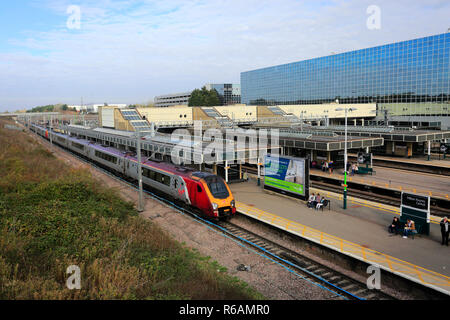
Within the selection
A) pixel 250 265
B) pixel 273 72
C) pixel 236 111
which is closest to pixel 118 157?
pixel 250 265

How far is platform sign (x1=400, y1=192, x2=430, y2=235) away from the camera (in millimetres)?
17422

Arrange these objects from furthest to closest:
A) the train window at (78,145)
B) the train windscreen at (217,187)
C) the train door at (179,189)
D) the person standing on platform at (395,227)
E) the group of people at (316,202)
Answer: the train window at (78,145), the train door at (179,189), the group of people at (316,202), the train windscreen at (217,187), the person standing on platform at (395,227)

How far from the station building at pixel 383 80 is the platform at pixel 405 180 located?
27082 millimetres

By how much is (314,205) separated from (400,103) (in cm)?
6514

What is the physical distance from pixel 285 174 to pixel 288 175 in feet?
1.04

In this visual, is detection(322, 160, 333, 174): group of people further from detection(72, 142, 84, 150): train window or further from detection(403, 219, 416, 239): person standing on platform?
detection(72, 142, 84, 150): train window

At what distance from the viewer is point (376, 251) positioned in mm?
15477

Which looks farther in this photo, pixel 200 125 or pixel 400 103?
pixel 400 103

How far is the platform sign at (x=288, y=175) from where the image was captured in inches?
938

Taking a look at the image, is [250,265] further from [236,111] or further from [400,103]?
[400,103]

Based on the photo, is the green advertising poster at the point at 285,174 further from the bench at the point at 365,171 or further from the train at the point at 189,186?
the bench at the point at 365,171

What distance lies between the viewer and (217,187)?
2069 centimetres

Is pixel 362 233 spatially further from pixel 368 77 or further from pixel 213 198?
pixel 368 77

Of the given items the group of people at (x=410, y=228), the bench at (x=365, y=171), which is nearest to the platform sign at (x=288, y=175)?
the group of people at (x=410, y=228)
